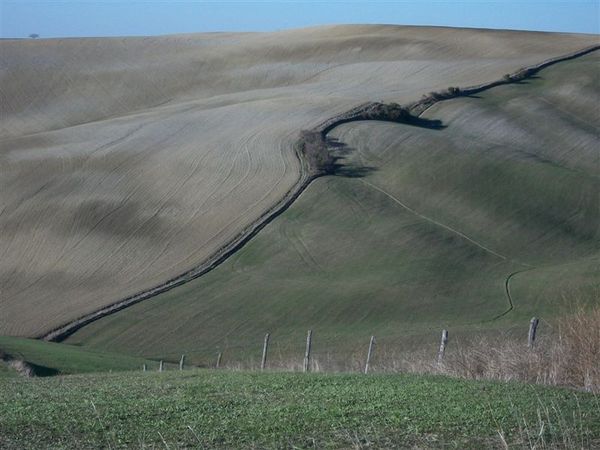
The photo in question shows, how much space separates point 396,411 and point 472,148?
42.2 metres

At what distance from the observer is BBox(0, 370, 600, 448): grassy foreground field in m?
8.83

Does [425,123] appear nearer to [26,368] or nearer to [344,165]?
[344,165]

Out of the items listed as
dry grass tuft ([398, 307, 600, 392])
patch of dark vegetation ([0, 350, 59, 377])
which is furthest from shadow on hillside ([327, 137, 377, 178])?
dry grass tuft ([398, 307, 600, 392])

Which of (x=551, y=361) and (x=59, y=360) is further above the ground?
(x=551, y=361)

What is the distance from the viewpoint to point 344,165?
159 ft

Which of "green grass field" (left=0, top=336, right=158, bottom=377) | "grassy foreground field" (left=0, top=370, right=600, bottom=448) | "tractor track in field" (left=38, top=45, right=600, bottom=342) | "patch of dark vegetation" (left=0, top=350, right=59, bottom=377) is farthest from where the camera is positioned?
"tractor track in field" (left=38, top=45, right=600, bottom=342)

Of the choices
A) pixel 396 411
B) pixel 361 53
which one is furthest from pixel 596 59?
pixel 396 411

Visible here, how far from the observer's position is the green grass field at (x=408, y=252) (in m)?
33.9

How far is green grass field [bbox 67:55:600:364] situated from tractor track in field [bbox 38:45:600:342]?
424mm

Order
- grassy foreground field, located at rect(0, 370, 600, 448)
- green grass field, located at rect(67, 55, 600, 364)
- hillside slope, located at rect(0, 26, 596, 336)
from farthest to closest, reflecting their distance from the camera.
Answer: hillside slope, located at rect(0, 26, 596, 336)
green grass field, located at rect(67, 55, 600, 364)
grassy foreground field, located at rect(0, 370, 600, 448)

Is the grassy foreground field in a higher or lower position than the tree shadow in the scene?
higher

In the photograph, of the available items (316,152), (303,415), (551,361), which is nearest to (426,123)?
(316,152)

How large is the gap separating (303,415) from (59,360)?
1603 centimetres

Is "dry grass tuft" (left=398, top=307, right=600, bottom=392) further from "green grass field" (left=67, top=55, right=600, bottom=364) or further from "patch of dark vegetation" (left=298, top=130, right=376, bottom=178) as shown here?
"patch of dark vegetation" (left=298, top=130, right=376, bottom=178)
